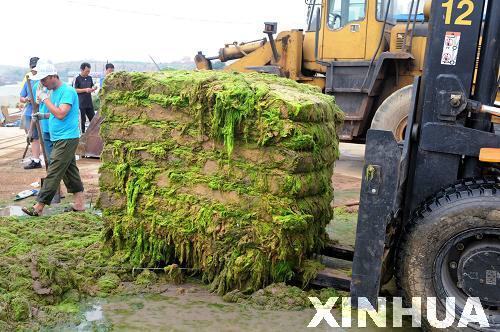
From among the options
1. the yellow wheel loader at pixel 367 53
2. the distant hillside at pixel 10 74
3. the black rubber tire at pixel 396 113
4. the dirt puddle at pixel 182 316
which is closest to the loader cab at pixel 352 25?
the yellow wheel loader at pixel 367 53

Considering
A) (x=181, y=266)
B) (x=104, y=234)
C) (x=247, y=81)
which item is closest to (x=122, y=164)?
(x=104, y=234)

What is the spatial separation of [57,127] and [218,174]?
120 inches

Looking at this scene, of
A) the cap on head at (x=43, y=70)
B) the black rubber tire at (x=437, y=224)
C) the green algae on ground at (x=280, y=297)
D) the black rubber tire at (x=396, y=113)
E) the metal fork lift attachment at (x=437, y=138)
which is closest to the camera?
the black rubber tire at (x=437, y=224)

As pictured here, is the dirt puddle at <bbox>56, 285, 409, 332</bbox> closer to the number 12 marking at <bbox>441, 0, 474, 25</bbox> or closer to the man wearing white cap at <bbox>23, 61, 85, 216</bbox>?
Answer: the number 12 marking at <bbox>441, 0, 474, 25</bbox>

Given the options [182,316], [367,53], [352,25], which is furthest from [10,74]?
[182,316]

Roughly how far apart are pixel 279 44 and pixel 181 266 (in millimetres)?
7377

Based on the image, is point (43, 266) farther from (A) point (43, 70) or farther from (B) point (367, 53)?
(B) point (367, 53)

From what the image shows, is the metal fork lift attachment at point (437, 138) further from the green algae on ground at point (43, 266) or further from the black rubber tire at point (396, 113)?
the black rubber tire at point (396, 113)

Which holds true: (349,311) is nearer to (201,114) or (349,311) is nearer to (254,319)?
(254,319)

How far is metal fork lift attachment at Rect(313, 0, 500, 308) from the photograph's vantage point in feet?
12.0

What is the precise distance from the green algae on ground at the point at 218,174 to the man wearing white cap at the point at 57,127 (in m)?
1.88

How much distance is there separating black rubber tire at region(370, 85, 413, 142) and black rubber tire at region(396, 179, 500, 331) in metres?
5.34

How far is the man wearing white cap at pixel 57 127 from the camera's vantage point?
6312mm

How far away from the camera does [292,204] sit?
160 inches
